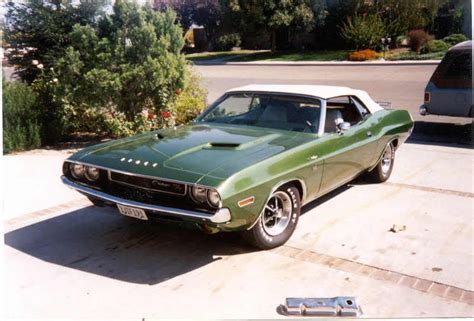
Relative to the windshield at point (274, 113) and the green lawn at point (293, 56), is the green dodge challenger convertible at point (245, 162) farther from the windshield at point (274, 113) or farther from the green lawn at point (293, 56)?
the green lawn at point (293, 56)

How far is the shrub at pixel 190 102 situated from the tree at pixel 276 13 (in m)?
21.8

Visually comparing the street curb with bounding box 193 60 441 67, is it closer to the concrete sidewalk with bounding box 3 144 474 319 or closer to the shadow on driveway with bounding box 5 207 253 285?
the concrete sidewalk with bounding box 3 144 474 319

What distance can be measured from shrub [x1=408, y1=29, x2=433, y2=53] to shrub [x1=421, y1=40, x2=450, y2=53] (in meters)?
0.30

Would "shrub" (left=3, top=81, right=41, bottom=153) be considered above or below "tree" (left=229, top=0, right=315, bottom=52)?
below


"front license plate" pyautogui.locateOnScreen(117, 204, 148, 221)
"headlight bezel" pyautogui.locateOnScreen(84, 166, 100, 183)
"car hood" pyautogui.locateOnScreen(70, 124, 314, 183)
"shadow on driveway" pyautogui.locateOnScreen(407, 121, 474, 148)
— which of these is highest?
"car hood" pyautogui.locateOnScreen(70, 124, 314, 183)

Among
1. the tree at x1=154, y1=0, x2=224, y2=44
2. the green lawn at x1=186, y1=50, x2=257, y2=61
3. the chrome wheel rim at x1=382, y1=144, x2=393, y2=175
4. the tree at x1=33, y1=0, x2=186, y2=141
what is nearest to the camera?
the chrome wheel rim at x1=382, y1=144, x2=393, y2=175

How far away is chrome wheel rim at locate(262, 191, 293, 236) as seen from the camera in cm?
455

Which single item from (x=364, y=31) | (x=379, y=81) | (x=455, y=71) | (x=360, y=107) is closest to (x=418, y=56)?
(x=364, y=31)

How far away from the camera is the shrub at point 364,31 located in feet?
92.5

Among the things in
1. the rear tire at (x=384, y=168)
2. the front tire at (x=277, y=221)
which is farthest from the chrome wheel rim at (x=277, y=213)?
the rear tire at (x=384, y=168)

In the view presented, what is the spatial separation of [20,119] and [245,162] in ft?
18.9

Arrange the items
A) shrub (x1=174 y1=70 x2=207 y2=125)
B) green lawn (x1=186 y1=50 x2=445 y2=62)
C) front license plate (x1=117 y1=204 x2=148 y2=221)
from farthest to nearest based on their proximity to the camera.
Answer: green lawn (x1=186 y1=50 x2=445 y2=62) → shrub (x1=174 y1=70 x2=207 y2=125) → front license plate (x1=117 y1=204 x2=148 y2=221)

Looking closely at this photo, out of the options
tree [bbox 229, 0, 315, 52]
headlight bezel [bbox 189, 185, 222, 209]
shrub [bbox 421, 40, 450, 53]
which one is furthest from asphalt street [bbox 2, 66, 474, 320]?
tree [bbox 229, 0, 315, 52]

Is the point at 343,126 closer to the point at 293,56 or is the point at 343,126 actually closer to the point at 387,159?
the point at 387,159
